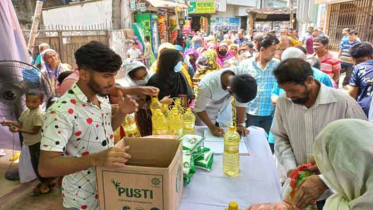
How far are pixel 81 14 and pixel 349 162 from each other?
10.6m

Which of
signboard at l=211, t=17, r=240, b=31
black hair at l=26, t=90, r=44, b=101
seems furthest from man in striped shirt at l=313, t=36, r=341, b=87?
signboard at l=211, t=17, r=240, b=31

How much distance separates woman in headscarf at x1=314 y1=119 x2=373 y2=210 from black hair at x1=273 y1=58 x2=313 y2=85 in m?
0.63

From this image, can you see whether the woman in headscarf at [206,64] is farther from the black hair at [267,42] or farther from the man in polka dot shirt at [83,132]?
the man in polka dot shirt at [83,132]

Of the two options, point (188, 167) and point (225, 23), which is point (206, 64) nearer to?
point (188, 167)

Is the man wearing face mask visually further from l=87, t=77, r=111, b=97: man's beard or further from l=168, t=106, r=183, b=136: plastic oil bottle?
l=87, t=77, r=111, b=97: man's beard

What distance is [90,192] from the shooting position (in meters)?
1.32

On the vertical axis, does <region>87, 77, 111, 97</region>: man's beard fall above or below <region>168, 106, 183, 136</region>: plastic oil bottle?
above

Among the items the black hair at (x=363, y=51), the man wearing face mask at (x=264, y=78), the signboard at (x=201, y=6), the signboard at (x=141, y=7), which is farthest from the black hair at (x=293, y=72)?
the signboard at (x=201, y=6)

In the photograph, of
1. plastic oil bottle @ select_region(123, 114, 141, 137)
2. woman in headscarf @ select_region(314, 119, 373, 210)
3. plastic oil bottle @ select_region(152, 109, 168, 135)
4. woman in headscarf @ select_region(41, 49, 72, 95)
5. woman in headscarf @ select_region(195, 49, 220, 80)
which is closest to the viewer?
woman in headscarf @ select_region(314, 119, 373, 210)

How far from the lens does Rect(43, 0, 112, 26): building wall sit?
9.28 m

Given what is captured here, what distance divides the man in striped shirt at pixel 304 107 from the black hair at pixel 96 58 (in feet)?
3.36

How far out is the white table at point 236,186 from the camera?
1368mm

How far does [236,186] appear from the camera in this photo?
1.50m

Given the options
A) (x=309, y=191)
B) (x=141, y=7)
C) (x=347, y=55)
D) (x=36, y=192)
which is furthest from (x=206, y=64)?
(x=141, y=7)
